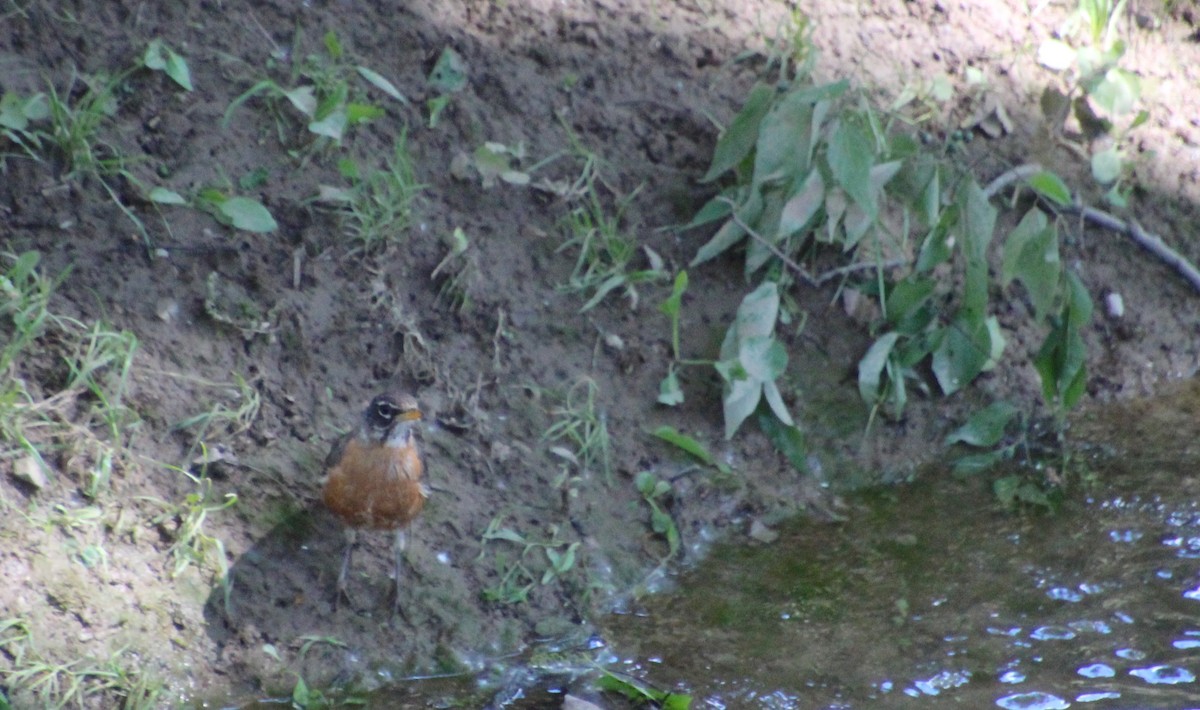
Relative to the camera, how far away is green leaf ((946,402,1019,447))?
5.53 meters

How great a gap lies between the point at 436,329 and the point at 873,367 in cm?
182

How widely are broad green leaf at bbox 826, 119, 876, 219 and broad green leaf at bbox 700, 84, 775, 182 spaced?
17.5 inches

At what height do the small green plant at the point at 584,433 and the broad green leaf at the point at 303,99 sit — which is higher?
the broad green leaf at the point at 303,99

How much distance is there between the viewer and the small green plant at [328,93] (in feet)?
17.3

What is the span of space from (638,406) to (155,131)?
7.21ft

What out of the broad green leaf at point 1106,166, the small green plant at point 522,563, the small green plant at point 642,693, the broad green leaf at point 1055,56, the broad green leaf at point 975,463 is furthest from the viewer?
the broad green leaf at point 1055,56

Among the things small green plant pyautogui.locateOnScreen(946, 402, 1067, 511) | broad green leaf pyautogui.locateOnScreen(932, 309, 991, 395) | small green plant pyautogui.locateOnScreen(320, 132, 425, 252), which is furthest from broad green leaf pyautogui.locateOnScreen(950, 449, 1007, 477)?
small green plant pyautogui.locateOnScreen(320, 132, 425, 252)

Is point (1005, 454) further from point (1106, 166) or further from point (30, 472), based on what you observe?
point (30, 472)

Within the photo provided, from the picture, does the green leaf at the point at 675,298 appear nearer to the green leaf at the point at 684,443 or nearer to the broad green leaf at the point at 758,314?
the broad green leaf at the point at 758,314

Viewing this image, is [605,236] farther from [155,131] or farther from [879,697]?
[879,697]

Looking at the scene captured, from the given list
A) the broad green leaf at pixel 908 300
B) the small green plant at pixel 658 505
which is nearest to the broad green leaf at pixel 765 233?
the broad green leaf at pixel 908 300

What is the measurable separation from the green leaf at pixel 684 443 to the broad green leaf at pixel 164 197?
2.03 meters

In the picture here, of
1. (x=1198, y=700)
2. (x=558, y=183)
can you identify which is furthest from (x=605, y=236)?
(x=1198, y=700)

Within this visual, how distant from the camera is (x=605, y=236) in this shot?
5.57 metres
